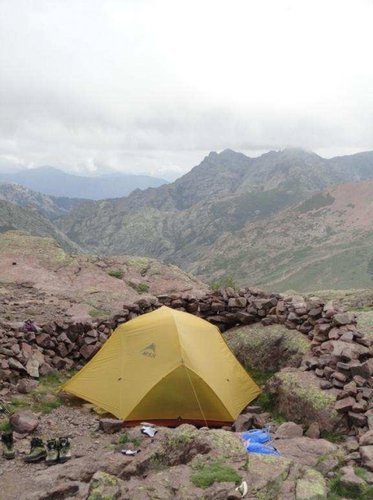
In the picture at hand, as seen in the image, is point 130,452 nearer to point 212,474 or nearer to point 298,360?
point 212,474

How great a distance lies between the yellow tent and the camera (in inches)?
596

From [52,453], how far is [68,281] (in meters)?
20.7

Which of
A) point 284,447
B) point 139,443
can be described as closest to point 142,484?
point 139,443

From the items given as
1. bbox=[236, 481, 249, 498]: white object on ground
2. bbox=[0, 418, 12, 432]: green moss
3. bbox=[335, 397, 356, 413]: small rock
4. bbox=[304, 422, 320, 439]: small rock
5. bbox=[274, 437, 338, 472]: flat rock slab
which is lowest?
bbox=[0, 418, 12, 432]: green moss

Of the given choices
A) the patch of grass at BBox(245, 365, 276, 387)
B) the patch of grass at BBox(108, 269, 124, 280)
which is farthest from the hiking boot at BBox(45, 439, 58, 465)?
the patch of grass at BBox(108, 269, 124, 280)

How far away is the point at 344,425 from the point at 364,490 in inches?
174

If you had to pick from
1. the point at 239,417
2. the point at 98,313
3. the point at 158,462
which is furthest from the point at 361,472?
the point at 98,313

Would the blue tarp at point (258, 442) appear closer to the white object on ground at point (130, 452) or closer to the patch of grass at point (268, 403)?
the patch of grass at point (268, 403)

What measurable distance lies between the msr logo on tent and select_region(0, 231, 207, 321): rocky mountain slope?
27.0ft

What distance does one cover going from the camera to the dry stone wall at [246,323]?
13867mm

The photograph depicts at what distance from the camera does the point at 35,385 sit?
16281 mm

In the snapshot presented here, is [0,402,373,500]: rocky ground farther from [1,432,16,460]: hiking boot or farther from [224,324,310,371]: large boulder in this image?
[224,324,310,371]: large boulder

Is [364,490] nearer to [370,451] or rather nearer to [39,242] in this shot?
[370,451]

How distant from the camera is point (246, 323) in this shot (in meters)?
20.7
